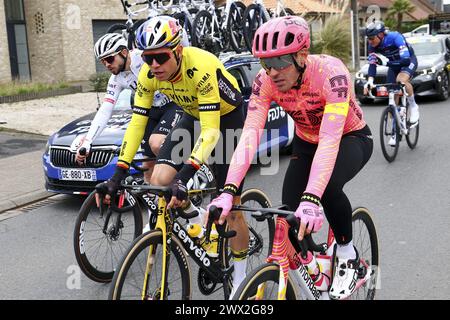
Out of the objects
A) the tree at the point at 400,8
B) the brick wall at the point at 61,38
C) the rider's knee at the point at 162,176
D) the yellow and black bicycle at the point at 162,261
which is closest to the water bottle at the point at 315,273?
the yellow and black bicycle at the point at 162,261

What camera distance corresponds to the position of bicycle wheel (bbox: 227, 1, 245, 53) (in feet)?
40.7

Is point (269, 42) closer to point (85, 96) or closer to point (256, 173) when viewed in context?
point (256, 173)

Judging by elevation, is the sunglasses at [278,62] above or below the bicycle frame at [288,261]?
above

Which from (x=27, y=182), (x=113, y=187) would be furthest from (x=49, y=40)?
(x=113, y=187)

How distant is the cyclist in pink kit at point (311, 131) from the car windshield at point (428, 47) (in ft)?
45.4

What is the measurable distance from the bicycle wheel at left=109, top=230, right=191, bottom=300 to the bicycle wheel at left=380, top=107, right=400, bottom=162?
5846mm

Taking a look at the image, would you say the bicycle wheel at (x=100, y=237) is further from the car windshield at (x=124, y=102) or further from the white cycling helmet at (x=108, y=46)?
the car windshield at (x=124, y=102)

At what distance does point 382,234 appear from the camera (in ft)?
18.2

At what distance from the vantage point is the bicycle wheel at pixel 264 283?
2.67m

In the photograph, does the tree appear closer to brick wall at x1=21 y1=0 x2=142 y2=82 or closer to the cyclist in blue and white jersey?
brick wall at x1=21 y1=0 x2=142 y2=82

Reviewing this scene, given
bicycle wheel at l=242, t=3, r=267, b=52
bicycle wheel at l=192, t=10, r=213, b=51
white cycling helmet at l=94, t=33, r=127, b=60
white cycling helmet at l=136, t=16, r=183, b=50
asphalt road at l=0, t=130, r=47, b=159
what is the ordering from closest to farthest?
1. white cycling helmet at l=136, t=16, r=183, b=50
2. white cycling helmet at l=94, t=33, r=127, b=60
3. asphalt road at l=0, t=130, r=47, b=159
4. bicycle wheel at l=192, t=10, r=213, b=51
5. bicycle wheel at l=242, t=3, r=267, b=52

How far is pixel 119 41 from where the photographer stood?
4934 mm

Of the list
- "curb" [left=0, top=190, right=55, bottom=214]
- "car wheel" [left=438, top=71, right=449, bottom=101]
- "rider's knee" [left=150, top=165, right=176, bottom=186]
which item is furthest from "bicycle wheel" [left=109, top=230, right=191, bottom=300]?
"car wheel" [left=438, top=71, right=449, bottom=101]

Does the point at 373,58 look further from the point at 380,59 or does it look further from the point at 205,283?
the point at 205,283
